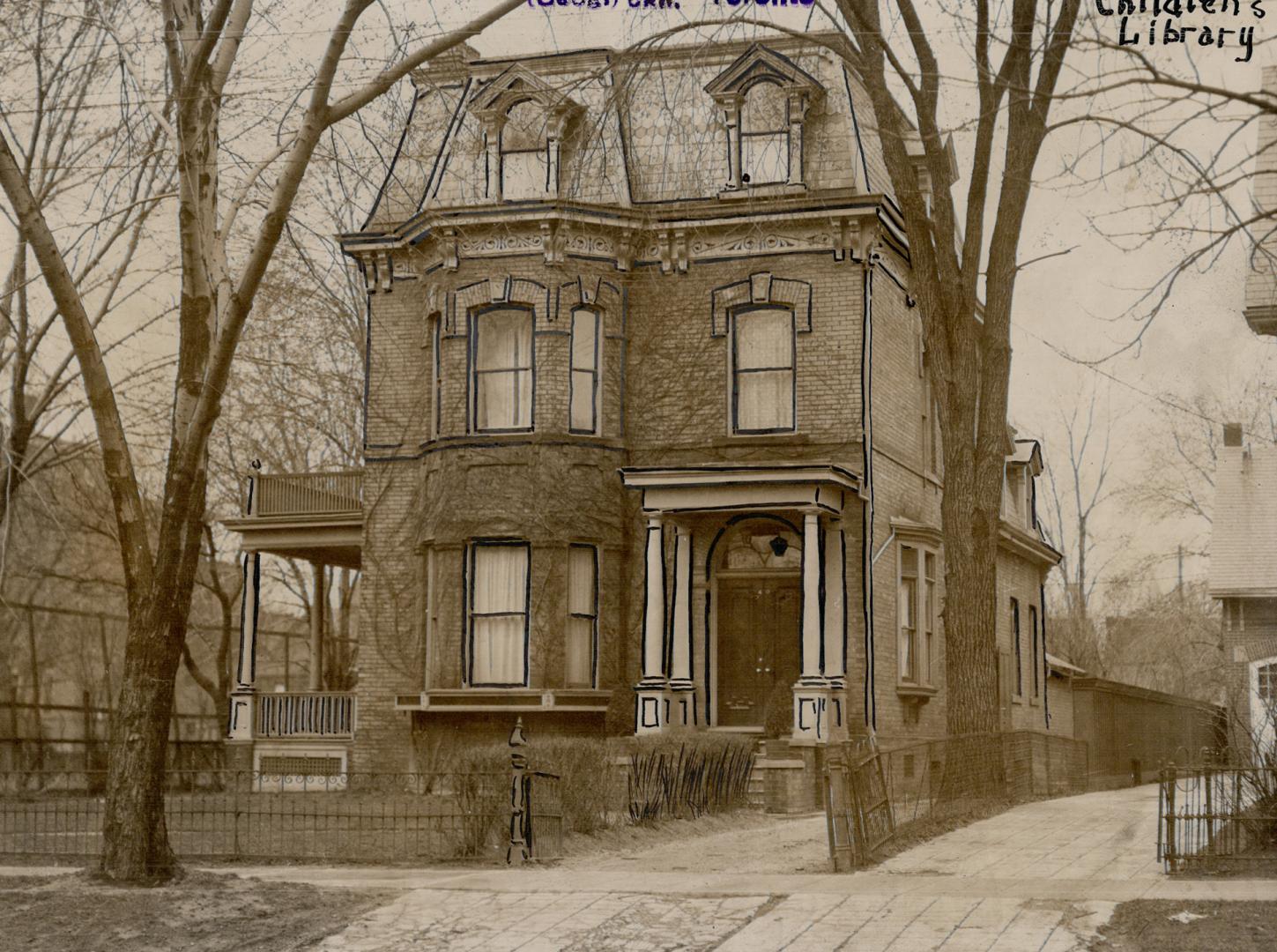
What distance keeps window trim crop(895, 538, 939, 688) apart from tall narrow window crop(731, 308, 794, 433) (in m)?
2.93

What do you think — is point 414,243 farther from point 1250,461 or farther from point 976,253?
point 1250,461

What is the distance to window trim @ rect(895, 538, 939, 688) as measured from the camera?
26.5 metres

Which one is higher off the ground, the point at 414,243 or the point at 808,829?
the point at 414,243

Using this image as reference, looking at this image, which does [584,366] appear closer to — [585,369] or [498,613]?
[585,369]

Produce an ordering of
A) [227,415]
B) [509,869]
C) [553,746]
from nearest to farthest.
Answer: [509,869] < [553,746] < [227,415]

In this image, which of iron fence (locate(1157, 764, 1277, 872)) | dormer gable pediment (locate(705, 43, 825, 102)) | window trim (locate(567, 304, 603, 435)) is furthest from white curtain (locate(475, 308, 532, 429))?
iron fence (locate(1157, 764, 1277, 872))

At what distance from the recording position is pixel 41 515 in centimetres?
3703

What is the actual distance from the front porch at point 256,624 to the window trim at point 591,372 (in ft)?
14.1

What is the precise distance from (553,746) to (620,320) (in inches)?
447

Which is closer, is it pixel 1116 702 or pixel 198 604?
pixel 1116 702

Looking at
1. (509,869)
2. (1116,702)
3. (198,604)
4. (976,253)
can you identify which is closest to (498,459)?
(976,253)

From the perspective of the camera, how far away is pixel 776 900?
1217 centimetres

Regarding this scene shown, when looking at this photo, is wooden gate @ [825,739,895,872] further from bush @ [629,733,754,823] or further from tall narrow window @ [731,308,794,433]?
tall narrow window @ [731,308,794,433]

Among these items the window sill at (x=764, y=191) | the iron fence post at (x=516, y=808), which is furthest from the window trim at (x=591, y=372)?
the iron fence post at (x=516, y=808)
